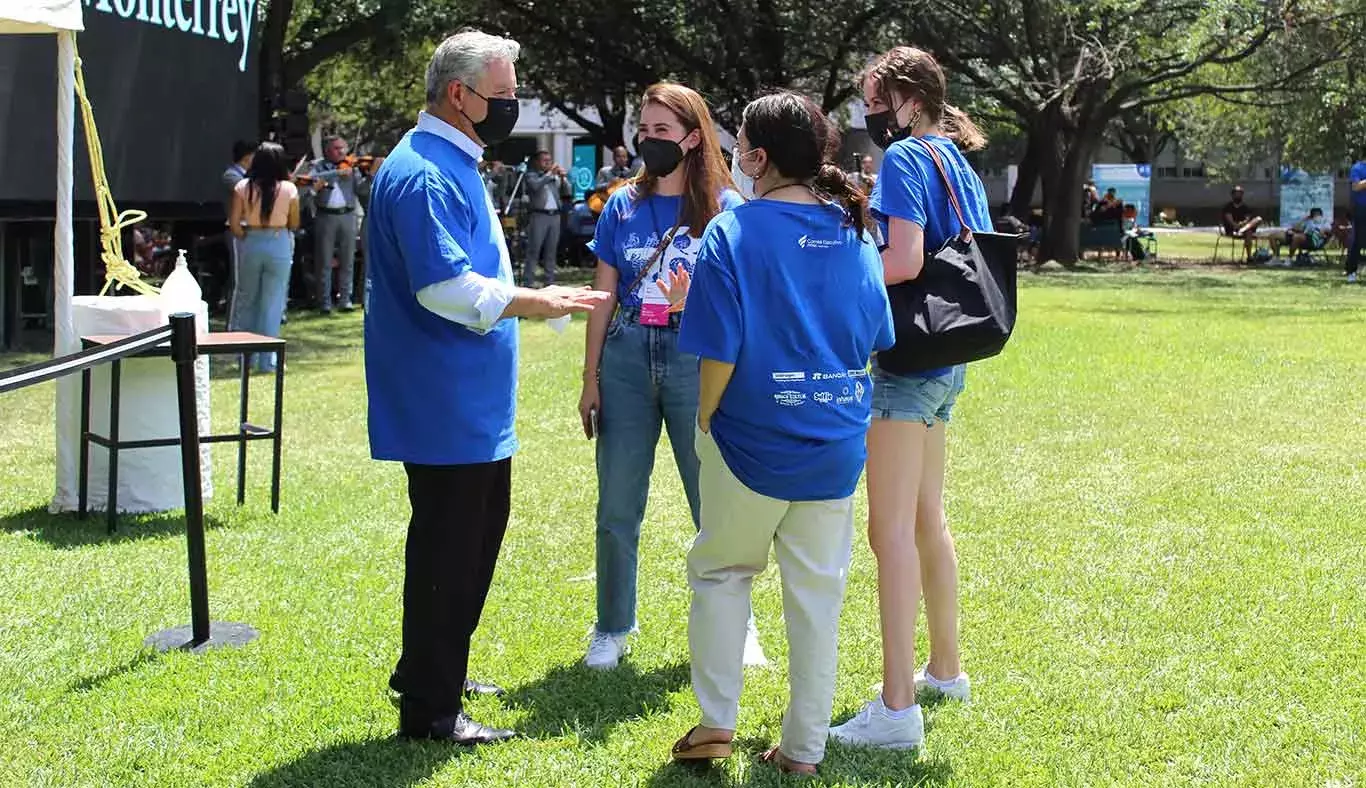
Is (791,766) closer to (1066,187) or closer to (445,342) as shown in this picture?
(445,342)

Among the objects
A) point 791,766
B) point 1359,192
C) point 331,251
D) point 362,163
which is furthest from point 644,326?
point 1359,192

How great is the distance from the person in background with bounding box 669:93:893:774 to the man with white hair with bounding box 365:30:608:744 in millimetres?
533

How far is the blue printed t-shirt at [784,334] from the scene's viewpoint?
3506 millimetres

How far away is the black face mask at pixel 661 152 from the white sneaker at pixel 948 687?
174 cm

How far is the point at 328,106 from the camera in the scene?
43.8m

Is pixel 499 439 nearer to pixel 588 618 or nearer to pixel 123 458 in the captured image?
pixel 588 618

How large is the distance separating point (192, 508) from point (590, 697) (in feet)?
5.04

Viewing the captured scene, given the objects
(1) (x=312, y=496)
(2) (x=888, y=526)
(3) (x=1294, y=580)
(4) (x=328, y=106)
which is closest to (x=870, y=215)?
(2) (x=888, y=526)

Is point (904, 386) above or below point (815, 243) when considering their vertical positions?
below

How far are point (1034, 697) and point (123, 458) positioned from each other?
A: 4456mm

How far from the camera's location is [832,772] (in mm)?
3896

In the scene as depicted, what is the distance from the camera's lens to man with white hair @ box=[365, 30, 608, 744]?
12.1 feet

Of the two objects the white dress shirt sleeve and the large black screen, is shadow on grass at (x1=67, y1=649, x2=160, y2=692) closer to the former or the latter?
the white dress shirt sleeve

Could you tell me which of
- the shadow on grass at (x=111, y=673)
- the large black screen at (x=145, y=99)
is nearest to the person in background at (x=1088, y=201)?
the large black screen at (x=145, y=99)
